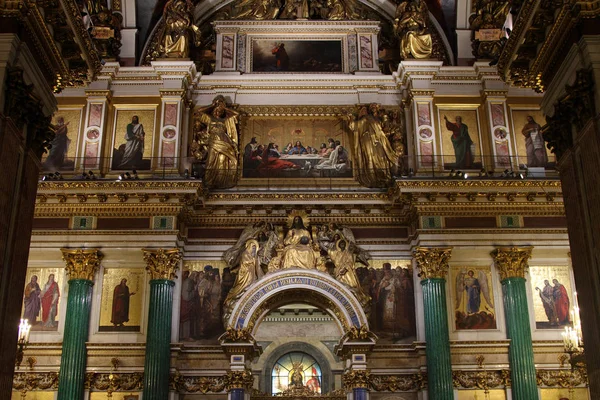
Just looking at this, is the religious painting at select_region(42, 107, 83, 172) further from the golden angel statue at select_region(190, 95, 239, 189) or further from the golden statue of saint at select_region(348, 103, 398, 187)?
the golden statue of saint at select_region(348, 103, 398, 187)

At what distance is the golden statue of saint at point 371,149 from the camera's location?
21.2 meters

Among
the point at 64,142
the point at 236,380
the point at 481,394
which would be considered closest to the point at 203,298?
the point at 236,380

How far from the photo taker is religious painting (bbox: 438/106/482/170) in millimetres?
21250

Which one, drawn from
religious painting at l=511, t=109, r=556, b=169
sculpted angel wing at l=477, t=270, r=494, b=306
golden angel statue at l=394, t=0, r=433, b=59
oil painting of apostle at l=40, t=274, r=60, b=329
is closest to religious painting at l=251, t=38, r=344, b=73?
golden angel statue at l=394, t=0, r=433, b=59

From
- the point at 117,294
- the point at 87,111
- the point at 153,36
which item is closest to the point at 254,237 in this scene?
the point at 117,294

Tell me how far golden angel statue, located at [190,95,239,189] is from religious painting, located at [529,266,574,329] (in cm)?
859

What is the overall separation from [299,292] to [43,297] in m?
6.68

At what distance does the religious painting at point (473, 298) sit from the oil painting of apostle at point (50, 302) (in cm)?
1031

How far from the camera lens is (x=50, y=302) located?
19938mm

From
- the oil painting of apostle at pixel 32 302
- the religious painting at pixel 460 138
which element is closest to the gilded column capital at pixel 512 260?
the religious painting at pixel 460 138

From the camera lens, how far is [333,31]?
914 inches

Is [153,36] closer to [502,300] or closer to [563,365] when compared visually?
[502,300]

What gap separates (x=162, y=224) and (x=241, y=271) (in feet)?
7.87

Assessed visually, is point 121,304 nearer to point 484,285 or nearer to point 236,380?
point 236,380
